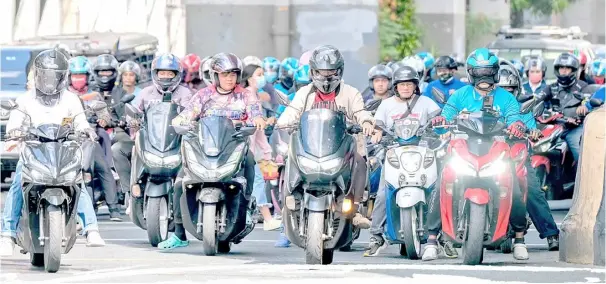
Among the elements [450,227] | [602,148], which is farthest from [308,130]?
[602,148]

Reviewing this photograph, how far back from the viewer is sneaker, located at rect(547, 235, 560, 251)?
16828mm

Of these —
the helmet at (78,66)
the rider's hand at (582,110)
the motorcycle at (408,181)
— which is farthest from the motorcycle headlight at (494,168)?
the helmet at (78,66)

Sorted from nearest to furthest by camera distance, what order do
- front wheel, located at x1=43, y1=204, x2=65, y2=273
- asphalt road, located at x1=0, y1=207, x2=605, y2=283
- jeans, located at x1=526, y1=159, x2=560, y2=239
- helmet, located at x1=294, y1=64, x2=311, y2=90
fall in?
asphalt road, located at x1=0, y1=207, x2=605, y2=283
front wheel, located at x1=43, y1=204, x2=65, y2=273
jeans, located at x1=526, y1=159, x2=560, y2=239
helmet, located at x1=294, y1=64, x2=311, y2=90

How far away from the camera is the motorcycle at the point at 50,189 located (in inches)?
554

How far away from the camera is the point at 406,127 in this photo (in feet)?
52.6

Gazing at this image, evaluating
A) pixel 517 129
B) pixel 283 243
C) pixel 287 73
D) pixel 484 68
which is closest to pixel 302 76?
pixel 283 243

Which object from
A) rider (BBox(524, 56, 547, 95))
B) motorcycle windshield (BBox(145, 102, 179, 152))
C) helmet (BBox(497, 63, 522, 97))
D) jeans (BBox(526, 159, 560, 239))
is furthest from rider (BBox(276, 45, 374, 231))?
rider (BBox(524, 56, 547, 95))

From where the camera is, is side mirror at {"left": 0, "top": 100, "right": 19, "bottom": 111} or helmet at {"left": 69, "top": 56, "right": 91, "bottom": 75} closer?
side mirror at {"left": 0, "top": 100, "right": 19, "bottom": 111}

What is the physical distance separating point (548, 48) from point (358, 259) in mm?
17528

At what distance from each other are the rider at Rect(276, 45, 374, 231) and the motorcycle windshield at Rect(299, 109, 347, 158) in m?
0.43

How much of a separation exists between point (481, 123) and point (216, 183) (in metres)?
2.37

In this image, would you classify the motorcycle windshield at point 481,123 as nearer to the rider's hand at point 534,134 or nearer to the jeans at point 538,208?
the rider's hand at point 534,134

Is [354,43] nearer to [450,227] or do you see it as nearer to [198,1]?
[198,1]

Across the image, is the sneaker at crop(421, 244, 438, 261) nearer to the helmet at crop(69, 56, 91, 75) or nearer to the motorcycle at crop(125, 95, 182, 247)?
the motorcycle at crop(125, 95, 182, 247)
